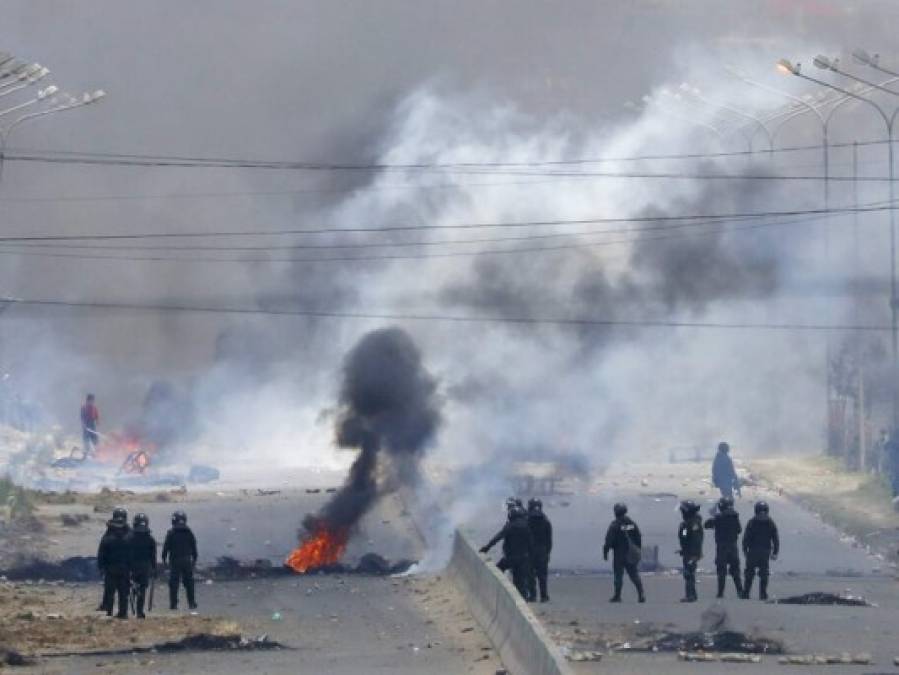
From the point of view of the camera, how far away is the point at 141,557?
2025 centimetres

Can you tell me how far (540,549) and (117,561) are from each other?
14.5 ft

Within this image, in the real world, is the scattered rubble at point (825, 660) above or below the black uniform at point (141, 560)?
below

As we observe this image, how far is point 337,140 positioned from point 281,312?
4.94 m

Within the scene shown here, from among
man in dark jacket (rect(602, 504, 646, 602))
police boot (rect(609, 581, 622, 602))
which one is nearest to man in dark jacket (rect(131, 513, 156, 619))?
man in dark jacket (rect(602, 504, 646, 602))

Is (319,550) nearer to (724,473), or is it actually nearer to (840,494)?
(724,473)

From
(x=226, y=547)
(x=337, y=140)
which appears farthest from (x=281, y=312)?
(x=226, y=547)

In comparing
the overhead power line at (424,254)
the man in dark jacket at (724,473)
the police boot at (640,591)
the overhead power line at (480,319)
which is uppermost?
the overhead power line at (424,254)

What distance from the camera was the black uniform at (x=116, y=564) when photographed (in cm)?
2002

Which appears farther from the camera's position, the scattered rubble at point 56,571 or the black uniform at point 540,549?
the scattered rubble at point 56,571

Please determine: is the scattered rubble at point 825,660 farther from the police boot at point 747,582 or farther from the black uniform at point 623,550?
the police boot at point 747,582

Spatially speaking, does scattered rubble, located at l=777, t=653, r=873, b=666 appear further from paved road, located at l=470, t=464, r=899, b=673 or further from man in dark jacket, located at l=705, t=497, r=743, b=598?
man in dark jacket, located at l=705, t=497, r=743, b=598

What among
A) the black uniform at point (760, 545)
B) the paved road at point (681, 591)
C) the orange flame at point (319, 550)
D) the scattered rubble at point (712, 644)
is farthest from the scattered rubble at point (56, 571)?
the scattered rubble at point (712, 644)

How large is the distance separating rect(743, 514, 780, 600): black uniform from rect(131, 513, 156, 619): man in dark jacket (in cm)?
633

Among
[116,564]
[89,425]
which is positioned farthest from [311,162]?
[116,564]
